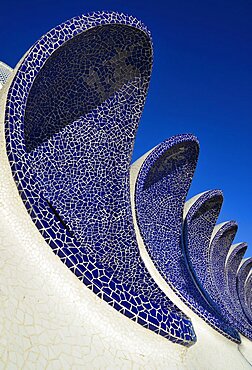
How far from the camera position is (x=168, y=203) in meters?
6.49

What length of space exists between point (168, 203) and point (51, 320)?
4946mm

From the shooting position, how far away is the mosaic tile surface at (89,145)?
2176mm

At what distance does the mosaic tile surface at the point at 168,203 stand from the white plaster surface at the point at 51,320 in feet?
10.7

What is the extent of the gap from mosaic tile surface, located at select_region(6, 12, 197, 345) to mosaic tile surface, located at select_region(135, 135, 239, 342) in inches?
57.2

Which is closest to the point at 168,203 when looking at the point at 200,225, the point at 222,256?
the point at 200,225

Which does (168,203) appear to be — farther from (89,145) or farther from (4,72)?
(4,72)

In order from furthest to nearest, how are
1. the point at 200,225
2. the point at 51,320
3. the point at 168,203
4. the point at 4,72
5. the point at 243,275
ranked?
the point at 243,275
the point at 200,225
the point at 168,203
the point at 4,72
the point at 51,320

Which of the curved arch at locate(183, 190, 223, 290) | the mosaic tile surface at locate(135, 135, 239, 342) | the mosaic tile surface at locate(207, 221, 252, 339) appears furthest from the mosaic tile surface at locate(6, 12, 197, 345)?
the mosaic tile surface at locate(207, 221, 252, 339)

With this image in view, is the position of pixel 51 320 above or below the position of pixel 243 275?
below

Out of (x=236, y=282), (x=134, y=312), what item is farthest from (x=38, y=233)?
(x=236, y=282)

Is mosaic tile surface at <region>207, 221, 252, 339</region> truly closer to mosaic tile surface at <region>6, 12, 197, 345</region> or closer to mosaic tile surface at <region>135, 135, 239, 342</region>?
mosaic tile surface at <region>135, 135, 239, 342</region>

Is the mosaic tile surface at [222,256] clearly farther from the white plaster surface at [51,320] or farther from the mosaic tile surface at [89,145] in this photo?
the white plaster surface at [51,320]

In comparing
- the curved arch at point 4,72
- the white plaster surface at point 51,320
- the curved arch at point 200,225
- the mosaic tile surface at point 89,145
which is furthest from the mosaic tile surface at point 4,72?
the curved arch at point 200,225

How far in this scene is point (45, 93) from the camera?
312 cm
